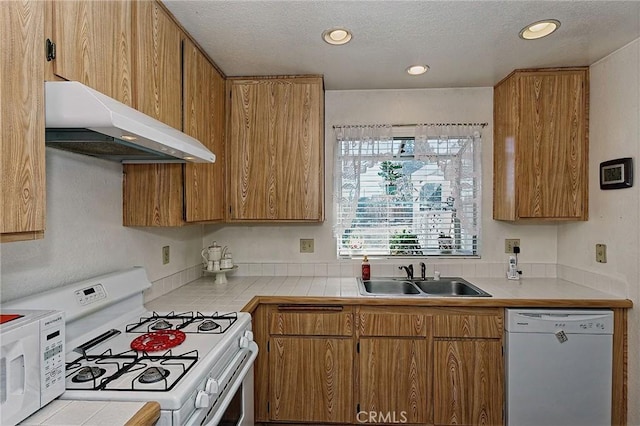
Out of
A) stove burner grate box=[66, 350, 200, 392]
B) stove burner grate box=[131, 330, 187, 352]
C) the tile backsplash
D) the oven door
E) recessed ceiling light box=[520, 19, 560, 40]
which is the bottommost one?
the oven door

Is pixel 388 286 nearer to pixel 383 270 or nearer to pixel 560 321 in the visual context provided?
pixel 383 270

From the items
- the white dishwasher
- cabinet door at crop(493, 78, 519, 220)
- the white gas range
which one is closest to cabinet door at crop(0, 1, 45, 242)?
the white gas range

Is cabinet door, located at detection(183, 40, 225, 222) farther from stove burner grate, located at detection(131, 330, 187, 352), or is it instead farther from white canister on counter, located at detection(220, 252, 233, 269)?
stove burner grate, located at detection(131, 330, 187, 352)

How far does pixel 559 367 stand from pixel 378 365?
101cm

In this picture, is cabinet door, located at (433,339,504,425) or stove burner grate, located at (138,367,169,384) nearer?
stove burner grate, located at (138,367,169,384)

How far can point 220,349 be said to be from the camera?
1342 millimetres

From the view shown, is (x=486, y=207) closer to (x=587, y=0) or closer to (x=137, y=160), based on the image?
(x=587, y=0)

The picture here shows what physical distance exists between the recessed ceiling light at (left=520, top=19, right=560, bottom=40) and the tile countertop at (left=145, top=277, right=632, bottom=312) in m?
1.44

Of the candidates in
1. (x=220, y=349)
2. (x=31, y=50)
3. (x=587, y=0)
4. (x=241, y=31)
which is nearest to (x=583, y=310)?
(x=587, y=0)

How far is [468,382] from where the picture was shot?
2.13m

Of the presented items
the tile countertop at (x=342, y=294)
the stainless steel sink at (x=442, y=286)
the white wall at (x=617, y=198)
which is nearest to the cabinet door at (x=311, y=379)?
the tile countertop at (x=342, y=294)

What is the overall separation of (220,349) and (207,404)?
0.77ft

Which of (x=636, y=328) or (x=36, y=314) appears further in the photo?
(x=636, y=328)

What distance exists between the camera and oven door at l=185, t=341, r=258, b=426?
1199mm
